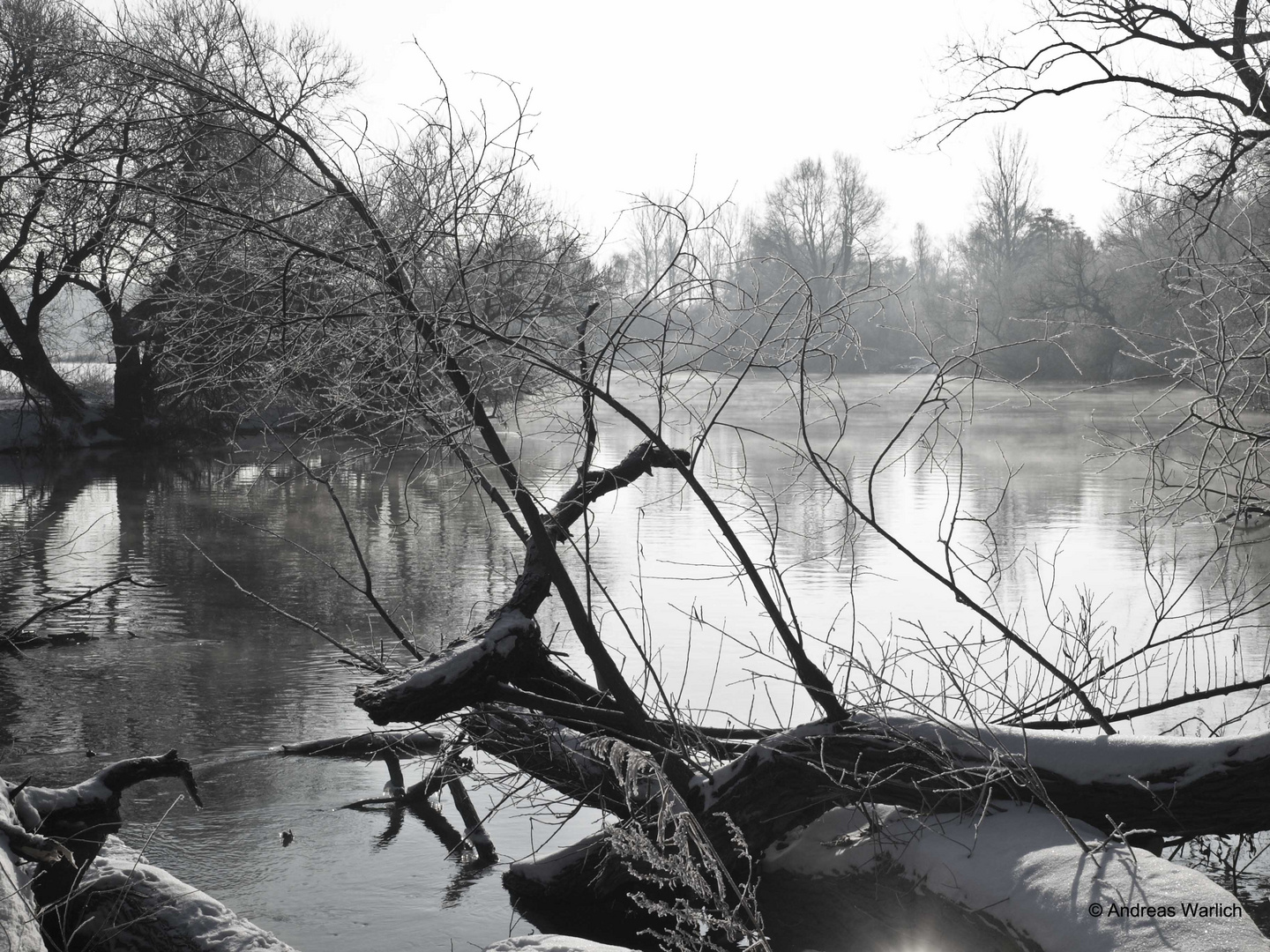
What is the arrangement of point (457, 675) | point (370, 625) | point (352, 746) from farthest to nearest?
point (370, 625) < point (352, 746) < point (457, 675)

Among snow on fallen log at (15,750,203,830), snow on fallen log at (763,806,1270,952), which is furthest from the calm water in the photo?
snow on fallen log at (15,750,203,830)

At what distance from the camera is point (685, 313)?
512 centimetres

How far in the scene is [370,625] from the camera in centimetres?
820

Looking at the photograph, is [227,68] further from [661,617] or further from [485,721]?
[661,617]

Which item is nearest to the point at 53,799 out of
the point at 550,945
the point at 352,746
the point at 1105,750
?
the point at 550,945

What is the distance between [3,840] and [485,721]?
2.14 metres

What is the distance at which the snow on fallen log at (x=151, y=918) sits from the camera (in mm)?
4355

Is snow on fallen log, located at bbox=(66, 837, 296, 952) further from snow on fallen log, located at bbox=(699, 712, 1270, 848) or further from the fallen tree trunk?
snow on fallen log, located at bbox=(699, 712, 1270, 848)

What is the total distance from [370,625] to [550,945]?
4560 mm

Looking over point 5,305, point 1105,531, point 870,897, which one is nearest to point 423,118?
point 870,897

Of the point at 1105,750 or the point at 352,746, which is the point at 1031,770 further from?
the point at 352,746

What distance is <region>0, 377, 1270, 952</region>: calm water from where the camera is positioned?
5.85m

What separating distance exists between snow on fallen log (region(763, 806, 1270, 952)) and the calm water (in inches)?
24.0

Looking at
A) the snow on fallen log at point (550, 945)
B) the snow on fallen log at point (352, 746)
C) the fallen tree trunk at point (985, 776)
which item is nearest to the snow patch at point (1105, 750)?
the fallen tree trunk at point (985, 776)
